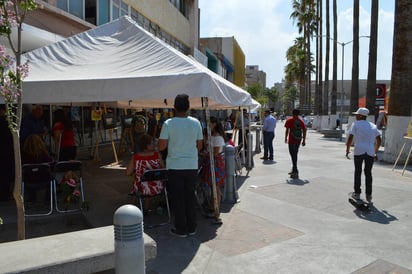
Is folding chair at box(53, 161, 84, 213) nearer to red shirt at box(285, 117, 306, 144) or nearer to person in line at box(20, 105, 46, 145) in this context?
person in line at box(20, 105, 46, 145)

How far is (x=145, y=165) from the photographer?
5.84 meters

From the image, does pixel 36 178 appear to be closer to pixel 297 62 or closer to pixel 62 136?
pixel 62 136

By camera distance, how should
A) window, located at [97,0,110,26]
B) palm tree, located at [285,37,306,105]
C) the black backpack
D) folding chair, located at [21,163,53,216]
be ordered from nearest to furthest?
folding chair, located at [21,163,53,216], the black backpack, window, located at [97,0,110,26], palm tree, located at [285,37,306,105]

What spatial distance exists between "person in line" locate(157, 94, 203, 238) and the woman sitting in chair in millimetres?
802

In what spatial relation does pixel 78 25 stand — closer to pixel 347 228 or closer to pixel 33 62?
pixel 33 62

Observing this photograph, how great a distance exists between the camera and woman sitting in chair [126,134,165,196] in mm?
5699

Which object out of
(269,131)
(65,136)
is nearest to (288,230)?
(65,136)

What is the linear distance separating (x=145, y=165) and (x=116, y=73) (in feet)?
4.97

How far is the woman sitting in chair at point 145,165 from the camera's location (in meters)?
5.70

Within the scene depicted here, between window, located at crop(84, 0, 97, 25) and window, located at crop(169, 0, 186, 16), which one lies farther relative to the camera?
window, located at crop(169, 0, 186, 16)

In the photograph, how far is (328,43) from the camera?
34.1m

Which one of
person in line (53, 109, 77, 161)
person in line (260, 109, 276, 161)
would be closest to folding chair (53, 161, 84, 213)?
person in line (53, 109, 77, 161)

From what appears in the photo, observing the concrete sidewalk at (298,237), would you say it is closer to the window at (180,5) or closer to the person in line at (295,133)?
the person in line at (295,133)

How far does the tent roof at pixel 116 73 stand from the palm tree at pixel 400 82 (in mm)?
8204
